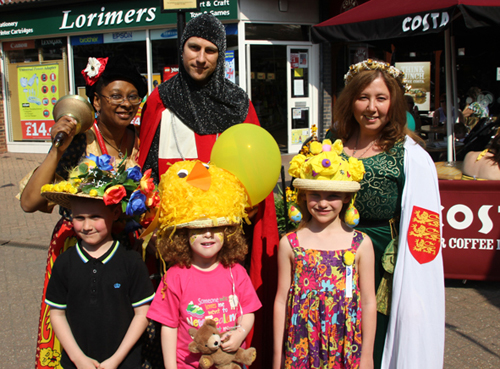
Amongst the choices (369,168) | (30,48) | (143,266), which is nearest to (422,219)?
(369,168)

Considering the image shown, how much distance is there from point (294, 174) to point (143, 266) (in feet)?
2.77

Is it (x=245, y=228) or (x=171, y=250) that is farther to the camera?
(x=245, y=228)

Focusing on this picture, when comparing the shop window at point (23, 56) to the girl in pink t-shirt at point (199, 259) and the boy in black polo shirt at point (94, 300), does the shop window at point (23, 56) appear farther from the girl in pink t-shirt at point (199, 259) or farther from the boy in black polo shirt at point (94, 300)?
the girl in pink t-shirt at point (199, 259)

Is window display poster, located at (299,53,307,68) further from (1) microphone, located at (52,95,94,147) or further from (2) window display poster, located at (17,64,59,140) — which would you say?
(1) microphone, located at (52,95,94,147)

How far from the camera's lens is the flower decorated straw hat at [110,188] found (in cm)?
192

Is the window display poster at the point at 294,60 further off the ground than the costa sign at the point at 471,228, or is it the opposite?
the window display poster at the point at 294,60

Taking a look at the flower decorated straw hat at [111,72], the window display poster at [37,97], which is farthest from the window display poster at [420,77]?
the window display poster at [37,97]

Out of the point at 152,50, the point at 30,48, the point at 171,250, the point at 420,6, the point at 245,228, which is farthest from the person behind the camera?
the point at 30,48

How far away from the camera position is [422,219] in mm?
2209

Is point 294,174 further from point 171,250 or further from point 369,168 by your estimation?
point 171,250

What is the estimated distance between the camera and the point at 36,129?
12.5 m

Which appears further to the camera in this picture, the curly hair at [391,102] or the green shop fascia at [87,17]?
the green shop fascia at [87,17]

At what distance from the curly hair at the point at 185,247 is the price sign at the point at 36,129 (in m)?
11.7

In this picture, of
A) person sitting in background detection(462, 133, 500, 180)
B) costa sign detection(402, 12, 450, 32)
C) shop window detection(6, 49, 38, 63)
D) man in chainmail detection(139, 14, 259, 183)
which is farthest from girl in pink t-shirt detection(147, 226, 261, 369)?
shop window detection(6, 49, 38, 63)
